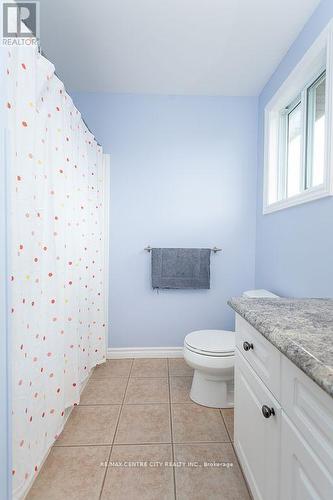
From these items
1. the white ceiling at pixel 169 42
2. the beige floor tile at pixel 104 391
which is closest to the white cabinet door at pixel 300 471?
the beige floor tile at pixel 104 391

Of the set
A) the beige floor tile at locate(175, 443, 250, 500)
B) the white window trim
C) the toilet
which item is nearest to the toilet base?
the toilet

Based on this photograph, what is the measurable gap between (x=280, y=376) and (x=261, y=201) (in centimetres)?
172

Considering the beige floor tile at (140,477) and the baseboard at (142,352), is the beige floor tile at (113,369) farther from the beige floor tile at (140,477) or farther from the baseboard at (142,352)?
the beige floor tile at (140,477)

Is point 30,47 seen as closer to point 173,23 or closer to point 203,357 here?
point 173,23

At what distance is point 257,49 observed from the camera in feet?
5.66

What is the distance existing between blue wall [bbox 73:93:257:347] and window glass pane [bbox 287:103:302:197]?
361mm

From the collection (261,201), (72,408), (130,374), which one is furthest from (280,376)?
(261,201)

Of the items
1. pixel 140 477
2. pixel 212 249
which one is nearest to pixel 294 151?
pixel 212 249

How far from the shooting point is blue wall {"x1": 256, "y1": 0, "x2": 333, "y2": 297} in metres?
1.31

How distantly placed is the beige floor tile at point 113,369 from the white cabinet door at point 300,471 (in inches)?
60.3

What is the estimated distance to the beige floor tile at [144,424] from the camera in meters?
1.37

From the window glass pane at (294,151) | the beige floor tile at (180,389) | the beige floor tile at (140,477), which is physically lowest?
the beige floor tile at (140,477)

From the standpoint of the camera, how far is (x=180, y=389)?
71.7 inches

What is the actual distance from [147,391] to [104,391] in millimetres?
305
